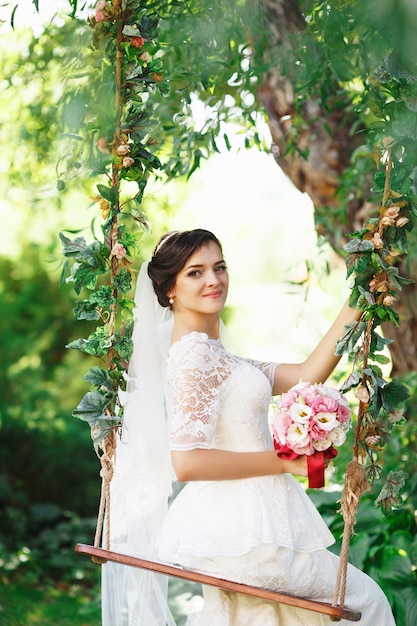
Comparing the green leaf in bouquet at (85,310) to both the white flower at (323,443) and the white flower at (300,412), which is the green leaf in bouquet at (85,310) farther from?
the white flower at (323,443)

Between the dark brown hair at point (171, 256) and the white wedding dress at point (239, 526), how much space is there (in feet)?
0.93

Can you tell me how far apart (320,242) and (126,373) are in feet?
6.43

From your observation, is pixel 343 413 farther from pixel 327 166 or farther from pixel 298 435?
pixel 327 166

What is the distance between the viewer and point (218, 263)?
3.18 metres

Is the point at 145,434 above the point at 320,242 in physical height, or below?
below

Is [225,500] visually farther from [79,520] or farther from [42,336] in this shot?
[42,336]

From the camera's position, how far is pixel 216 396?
2.90m

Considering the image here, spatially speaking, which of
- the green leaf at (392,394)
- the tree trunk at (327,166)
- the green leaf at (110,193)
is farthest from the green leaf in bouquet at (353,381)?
the tree trunk at (327,166)

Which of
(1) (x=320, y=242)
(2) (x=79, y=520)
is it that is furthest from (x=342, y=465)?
(2) (x=79, y=520)

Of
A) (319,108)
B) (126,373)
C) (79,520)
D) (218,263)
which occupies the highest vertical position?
(319,108)

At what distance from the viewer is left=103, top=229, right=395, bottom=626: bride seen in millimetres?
2820

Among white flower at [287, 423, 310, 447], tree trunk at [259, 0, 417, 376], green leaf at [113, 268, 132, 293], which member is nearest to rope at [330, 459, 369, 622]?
white flower at [287, 423, 310, 447]

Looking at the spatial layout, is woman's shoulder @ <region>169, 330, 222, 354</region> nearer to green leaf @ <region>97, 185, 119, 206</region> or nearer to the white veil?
the white veil

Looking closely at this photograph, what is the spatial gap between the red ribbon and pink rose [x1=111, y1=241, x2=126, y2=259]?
791 millimetres
